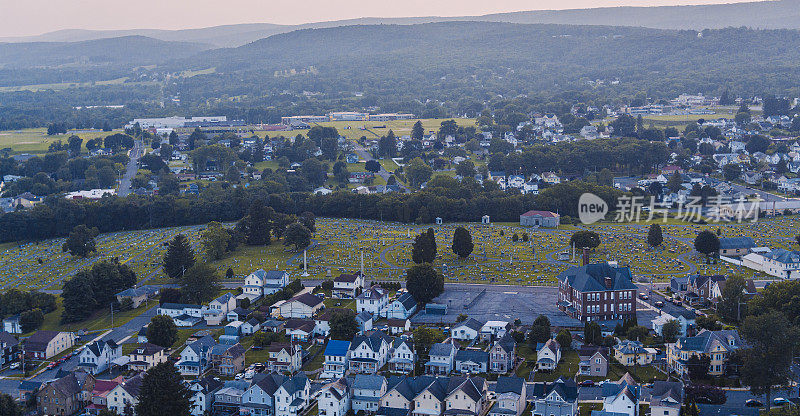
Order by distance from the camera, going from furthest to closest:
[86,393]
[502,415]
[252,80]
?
[252,80], [86,393], [502,415]

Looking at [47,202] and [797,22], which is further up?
[797,22]

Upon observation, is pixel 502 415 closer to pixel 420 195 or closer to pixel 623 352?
pixel 623 352

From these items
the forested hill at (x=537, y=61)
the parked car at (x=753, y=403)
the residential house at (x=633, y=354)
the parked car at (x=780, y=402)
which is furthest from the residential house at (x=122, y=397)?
the forested hill at (x=537, y=61)

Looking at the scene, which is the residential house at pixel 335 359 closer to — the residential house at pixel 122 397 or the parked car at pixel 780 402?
the residential house at pixel 122 397

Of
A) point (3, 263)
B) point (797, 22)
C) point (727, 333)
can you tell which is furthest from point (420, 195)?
point (797, 22)

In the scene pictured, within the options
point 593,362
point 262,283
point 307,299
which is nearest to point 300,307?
point 307,299

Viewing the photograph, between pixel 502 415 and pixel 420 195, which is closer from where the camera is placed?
pixel 502 415

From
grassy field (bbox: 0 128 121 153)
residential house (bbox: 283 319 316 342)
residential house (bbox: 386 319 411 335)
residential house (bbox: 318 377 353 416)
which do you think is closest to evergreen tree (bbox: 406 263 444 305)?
residential house (bbox: 386 319 411 335)
